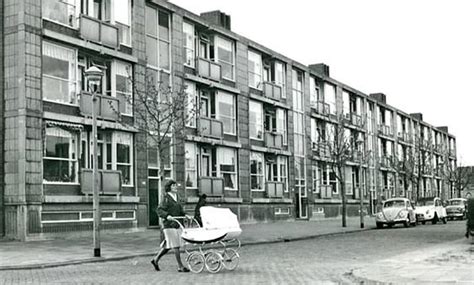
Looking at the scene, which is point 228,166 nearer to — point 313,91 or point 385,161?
point 313,91

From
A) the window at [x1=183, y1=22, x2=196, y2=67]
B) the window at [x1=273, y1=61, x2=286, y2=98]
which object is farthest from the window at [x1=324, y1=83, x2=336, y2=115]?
the window at [x1=183, y1=22, x2=196, y2=67]

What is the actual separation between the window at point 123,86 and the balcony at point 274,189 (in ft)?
45.4

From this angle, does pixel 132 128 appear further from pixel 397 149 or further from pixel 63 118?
pixel 397 149

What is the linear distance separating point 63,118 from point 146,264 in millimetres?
10380

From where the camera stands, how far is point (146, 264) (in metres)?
15.6

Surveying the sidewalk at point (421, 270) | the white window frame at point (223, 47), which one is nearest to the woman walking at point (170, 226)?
the sidewalk at point (421, 270)

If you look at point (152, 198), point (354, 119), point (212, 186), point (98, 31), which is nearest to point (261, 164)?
point (212, 186)

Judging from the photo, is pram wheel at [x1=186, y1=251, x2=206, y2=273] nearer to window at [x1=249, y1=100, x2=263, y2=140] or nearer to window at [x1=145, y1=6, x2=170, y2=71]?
window at [x1=145, y1=6, x2=170, y2=71]

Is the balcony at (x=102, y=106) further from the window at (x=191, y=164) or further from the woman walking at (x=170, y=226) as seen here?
the woman walking at (x=170, y=226)

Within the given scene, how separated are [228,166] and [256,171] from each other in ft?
11.5

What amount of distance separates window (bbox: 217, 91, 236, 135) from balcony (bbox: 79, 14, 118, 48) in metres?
9.53

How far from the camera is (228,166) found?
119 feet

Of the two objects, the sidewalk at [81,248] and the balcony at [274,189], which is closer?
the sidewalk at [81,248]

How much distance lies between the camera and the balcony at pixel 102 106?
2519 cm
